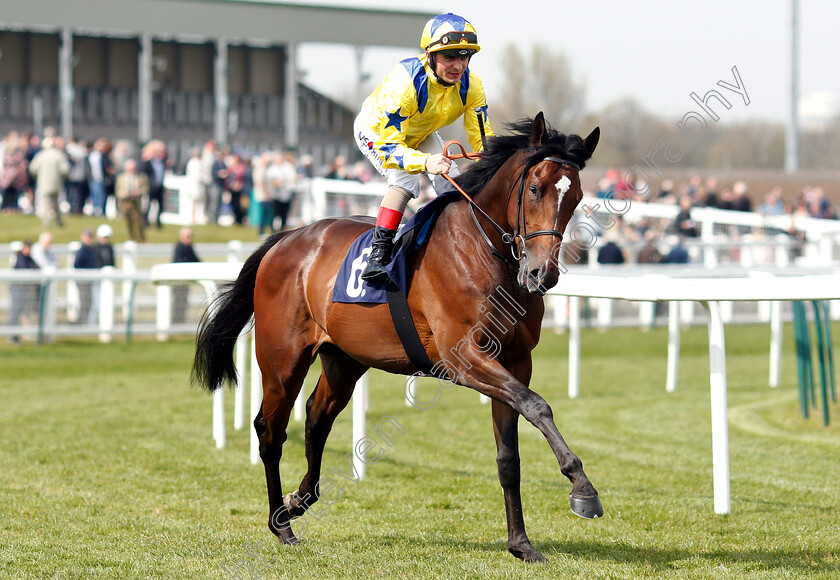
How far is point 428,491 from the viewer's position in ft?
18.3

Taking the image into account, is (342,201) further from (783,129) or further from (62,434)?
(783,129)

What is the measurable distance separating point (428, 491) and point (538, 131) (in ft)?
7.95

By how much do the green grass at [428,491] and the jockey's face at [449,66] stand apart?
199 cm

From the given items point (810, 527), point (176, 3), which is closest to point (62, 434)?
point (810, 527)

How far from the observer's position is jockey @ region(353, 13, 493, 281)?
4.19 m

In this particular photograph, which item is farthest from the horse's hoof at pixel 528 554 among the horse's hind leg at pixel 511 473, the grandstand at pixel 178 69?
the grandstand at pixel 178 69

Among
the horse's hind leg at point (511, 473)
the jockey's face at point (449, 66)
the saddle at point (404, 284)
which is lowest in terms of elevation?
the horse's hind leg at point (511, 473)

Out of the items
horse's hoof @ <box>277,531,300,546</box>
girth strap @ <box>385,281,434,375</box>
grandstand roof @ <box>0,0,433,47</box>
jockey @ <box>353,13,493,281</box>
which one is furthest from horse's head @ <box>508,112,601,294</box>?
grandstand roof @ <box>0,0,433,47</box>

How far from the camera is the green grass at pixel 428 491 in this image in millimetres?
4062

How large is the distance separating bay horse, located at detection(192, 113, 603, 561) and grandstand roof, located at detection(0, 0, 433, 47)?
22.5m

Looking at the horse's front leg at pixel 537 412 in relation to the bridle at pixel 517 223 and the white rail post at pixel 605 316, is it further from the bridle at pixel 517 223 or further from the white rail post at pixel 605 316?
the white rail post at pixel 605 316

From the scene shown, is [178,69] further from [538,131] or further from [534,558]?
[534,558]

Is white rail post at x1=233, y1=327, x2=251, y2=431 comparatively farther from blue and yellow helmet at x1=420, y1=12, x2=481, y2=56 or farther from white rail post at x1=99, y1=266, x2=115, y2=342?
white rail post at x1=99, y1=266, x2=115, y2=342

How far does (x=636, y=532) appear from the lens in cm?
454
